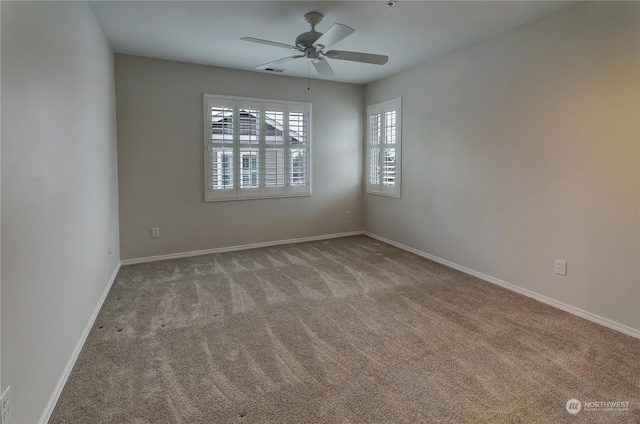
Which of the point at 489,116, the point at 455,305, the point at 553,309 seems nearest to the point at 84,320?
the point at 455,305

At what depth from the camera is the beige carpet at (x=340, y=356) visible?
6.07 feet

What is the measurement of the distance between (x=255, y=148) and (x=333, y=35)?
8.43 ft

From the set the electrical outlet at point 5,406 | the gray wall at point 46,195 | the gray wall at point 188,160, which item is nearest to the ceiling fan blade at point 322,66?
the gray wall at point 188,160

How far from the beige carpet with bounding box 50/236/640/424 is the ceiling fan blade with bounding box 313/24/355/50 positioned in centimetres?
231

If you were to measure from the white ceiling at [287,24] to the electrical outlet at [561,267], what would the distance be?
7.18 feet

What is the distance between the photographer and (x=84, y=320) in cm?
259

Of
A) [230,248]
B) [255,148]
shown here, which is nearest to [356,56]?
[255,148]

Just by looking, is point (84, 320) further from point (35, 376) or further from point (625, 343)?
point (625, 343)

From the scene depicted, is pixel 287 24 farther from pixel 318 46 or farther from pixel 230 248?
pixel 230 248

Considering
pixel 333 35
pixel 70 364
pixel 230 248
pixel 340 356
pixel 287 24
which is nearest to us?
pixel 70 364

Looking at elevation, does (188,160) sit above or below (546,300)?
above

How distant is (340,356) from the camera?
2.36 m

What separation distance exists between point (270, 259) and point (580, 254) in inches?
131

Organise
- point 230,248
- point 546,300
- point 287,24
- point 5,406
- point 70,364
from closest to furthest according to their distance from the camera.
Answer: point 5,406
point 70,364
point 546,300
point 287,24
point 230,248
